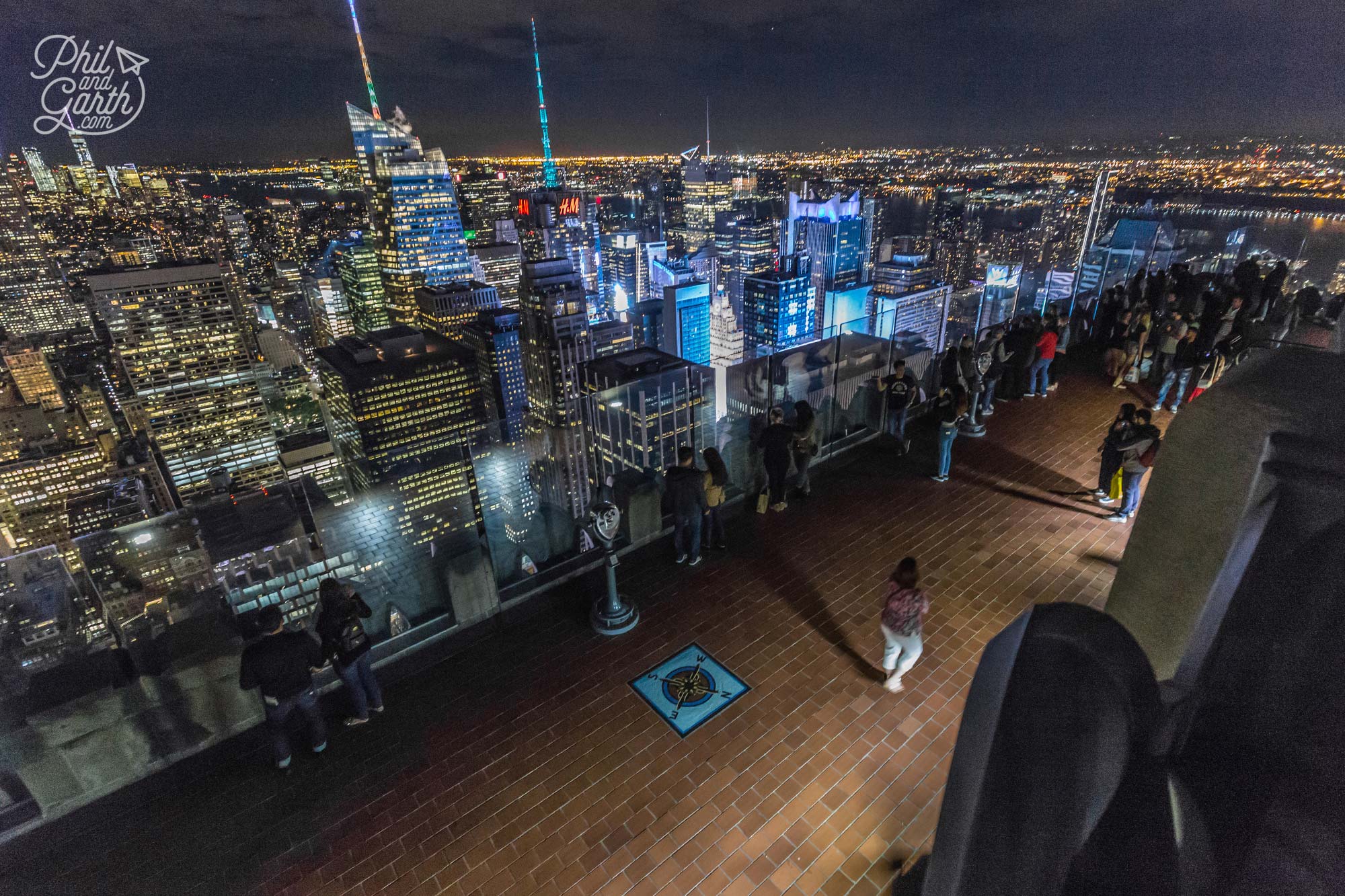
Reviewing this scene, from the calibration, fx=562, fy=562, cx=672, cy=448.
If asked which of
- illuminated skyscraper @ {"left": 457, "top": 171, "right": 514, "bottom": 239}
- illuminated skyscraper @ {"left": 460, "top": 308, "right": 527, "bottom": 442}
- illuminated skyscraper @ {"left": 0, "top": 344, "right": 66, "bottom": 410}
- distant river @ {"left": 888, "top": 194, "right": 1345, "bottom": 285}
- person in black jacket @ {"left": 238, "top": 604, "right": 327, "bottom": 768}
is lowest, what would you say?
Result: illuminated skyscraper @ {"left": 460, "top": 308, "right": 527, "bottom": 442}

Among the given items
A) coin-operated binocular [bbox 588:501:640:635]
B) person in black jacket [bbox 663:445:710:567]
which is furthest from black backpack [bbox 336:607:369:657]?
person in black jacket [bbox 663:445:710:567]

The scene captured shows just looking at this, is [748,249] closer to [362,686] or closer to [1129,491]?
[1129,491]

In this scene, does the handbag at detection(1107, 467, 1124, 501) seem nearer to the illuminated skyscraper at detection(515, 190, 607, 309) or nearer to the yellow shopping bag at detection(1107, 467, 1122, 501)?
the yellow shopping bag at detection(1107, 467, 1122, 501)

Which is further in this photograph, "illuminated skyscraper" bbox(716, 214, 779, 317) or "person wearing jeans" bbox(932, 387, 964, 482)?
"illuminated skyscraper" bbox(716, 214, 779, 317)

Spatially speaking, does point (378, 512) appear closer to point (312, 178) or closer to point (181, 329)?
point (181, 329)

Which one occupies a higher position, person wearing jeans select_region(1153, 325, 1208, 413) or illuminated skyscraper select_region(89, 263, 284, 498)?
person wearing jeans select_region(1153, 325, 1208, 413)

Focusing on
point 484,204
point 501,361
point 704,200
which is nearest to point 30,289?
point 501,361
